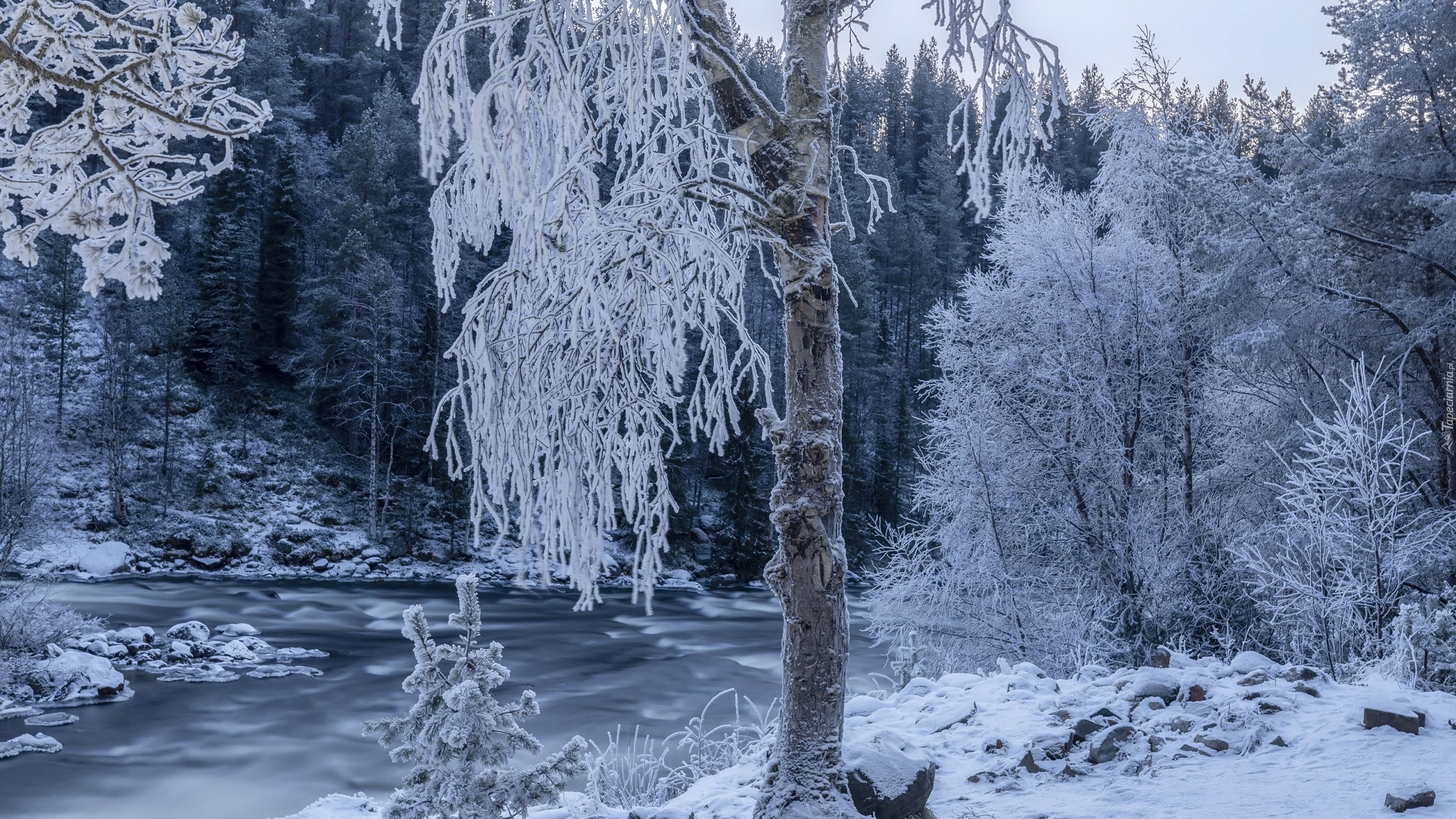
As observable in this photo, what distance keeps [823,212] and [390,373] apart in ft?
101

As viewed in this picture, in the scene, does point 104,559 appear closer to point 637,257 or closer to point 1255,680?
point 637,257

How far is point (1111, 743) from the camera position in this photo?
5180mm

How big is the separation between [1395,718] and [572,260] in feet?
16.2

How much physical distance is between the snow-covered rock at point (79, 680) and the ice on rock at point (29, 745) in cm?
198

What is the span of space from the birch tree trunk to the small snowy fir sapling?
1258 millimetres

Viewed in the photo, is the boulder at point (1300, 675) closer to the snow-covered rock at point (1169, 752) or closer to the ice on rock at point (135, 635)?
the snow-covered rock at point (1169, 752)

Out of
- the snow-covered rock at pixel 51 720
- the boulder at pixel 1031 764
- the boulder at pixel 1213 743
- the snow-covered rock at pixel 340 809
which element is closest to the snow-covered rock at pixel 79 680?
the snow-covered rock at pixel 51 720

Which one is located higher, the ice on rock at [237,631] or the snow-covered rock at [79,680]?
the snow-covered rock at [79,680]

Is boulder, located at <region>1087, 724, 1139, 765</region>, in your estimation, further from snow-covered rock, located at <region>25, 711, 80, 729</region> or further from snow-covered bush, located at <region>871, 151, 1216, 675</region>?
snow-covered rock, located at <region>25, 711, 80, 729</region>

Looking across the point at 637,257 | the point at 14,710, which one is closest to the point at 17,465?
the point at 14,710

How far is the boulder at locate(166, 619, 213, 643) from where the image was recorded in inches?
647

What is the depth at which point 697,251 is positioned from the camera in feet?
14.2

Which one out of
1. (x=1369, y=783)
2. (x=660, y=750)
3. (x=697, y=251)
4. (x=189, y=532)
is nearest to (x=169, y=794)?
(x=660, y=750)

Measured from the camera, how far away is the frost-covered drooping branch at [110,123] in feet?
8.11
